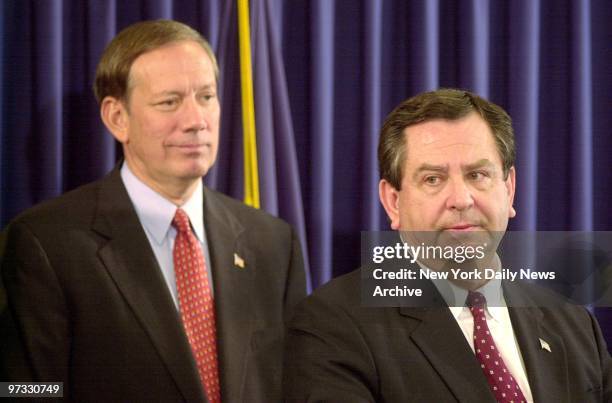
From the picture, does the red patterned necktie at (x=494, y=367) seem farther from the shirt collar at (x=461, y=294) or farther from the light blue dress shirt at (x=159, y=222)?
the light blue dress shirt at (x=159, y=222)

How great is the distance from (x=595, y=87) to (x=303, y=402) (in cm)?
116

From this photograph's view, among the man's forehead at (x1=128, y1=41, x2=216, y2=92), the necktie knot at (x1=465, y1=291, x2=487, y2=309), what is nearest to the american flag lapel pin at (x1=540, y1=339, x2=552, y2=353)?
the necktie knot at (x1=465, y1=291, x2=487, y2=309)

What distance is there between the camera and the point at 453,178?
1.59m

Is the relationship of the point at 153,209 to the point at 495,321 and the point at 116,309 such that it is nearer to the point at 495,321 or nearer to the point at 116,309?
the point at 116,309

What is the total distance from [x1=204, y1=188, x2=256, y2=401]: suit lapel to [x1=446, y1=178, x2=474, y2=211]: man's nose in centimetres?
49

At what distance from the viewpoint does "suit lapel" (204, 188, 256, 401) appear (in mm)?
1712

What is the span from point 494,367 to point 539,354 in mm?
103

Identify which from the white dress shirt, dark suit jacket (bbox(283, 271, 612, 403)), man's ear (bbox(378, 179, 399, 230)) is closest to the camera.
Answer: dark suit jacket (bbox(283, 271, 612, 403))

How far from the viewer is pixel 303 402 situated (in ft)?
4.78

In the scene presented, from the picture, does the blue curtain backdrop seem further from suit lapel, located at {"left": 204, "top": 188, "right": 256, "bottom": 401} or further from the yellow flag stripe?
suit lapel, located at {"left": 204, "top": 188, "right": 256, "bottom": 401}

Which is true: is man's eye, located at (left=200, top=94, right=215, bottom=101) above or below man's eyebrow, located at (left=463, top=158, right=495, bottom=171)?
above

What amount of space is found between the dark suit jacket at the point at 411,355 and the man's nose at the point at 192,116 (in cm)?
44

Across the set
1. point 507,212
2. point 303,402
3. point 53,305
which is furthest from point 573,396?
point 53,305

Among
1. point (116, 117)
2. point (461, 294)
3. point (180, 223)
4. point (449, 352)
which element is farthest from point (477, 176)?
point (116, 117)
